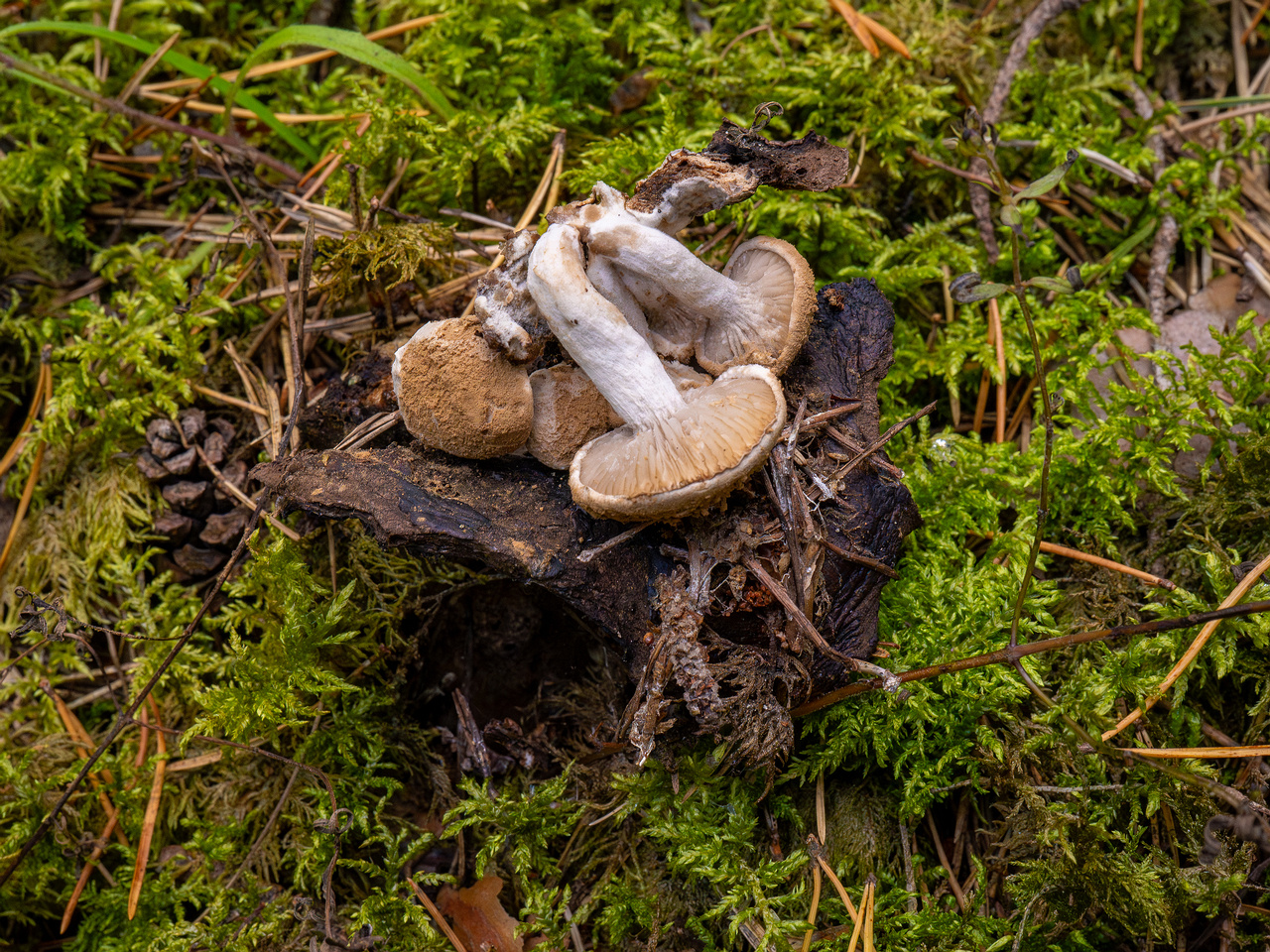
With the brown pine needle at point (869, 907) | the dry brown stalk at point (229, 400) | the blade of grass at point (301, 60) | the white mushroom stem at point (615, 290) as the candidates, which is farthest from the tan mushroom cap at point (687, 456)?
the blade of grass at point (301, 60)

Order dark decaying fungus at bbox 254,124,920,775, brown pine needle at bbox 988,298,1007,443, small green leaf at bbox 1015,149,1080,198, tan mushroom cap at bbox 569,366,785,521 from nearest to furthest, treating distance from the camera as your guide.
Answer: small green leaf at bbox 1015,149,1080,198 → tan mushroom cap at bbox 569,366,785,521 → dark decaying fungus at bbox 254,124,920,775 → brown pine needle at bbox 988,298,1007,443

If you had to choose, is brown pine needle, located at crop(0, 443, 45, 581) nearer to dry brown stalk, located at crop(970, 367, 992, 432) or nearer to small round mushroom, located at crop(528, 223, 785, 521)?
small round mushroom, located at crop(528, 223, 785, 521)

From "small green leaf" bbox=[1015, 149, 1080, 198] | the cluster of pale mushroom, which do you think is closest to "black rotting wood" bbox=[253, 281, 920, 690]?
the cluster of pale mushroom

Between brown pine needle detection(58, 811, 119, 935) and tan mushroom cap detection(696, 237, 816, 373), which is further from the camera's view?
brown pine needle detection(58, 811, 119, 935)

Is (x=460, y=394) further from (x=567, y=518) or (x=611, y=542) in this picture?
(x=611, y=542)

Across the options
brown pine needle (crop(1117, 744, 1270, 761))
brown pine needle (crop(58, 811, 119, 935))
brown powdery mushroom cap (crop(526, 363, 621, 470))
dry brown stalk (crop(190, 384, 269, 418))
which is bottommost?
brown pine needle (crop(58, 811, 119, 935))

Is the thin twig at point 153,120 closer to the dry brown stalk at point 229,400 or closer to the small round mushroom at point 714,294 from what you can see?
the dry brown stalk at point 229,400

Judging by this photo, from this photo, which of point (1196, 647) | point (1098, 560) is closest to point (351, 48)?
point (1098, 560)

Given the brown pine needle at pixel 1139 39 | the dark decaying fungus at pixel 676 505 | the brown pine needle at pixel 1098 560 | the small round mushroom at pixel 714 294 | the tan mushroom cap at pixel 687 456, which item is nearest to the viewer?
the tan mushroom cap at pixel 687 456
